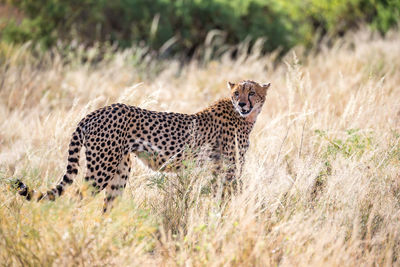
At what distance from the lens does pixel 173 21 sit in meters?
10.1

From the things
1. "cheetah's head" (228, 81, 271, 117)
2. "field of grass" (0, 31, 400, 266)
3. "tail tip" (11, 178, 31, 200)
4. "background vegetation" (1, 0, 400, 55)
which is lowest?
"field of grass" (0, 31, 400, 266)

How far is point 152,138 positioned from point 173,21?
A: 710cm

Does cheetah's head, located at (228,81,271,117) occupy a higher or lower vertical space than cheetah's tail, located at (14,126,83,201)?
higher

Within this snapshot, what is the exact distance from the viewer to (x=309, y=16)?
41.0 ft

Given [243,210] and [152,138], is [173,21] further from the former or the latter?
[243,210]

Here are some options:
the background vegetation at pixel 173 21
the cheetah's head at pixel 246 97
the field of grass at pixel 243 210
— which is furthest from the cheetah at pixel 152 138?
the background vegetation at pixel 173 21

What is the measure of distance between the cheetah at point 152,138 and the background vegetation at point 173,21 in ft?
15.4

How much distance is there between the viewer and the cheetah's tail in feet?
9.43

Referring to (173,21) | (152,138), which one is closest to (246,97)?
(152,138)

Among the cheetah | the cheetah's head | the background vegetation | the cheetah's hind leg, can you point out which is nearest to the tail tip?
the cheetah

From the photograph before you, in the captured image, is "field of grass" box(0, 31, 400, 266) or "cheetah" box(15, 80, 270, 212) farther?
"cheetah" box(15, 80, 270, 212)

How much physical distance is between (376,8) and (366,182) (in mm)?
A: 9219

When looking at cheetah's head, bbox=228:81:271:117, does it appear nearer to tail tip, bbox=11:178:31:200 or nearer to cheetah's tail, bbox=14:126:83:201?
cheetah's tail, bbox=14:126:83:201

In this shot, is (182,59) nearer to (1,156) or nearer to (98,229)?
(1,156)
